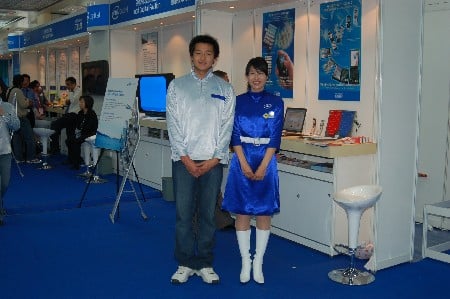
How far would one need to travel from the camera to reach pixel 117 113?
5145mm

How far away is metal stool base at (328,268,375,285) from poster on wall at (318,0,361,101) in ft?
4.80

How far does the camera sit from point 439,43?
4723mm

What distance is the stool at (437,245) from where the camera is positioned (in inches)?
156

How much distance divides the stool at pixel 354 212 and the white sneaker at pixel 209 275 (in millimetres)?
790

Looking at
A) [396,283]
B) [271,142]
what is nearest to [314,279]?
[396,283]

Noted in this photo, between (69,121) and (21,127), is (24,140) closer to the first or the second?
(21,127)

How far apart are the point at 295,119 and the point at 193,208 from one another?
5.77ft

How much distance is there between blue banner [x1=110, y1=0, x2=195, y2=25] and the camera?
5.90m

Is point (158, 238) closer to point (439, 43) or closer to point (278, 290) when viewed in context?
point (278, 290)

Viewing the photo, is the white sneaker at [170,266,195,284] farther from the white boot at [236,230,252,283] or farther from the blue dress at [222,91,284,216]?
the blue dress at [222,91,284,216]

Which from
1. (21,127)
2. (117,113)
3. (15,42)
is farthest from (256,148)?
(15,42)

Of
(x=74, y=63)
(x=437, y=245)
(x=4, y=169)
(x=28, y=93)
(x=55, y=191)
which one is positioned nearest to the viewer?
(x=437, y=245)

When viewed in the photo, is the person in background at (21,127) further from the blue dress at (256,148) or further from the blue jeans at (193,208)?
the blue dress at (256,148)

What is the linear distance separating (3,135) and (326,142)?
115 inches
